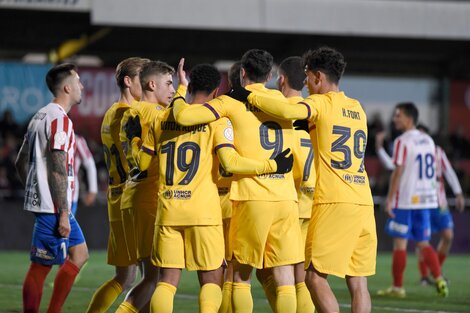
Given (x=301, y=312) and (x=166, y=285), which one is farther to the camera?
(x=301, y=312)

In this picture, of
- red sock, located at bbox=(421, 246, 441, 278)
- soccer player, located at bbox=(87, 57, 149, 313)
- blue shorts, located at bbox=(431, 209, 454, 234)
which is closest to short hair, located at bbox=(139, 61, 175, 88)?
soccer player, located at bbox=(87, 57, 149, 313)

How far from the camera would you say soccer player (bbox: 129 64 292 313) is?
7.41 m

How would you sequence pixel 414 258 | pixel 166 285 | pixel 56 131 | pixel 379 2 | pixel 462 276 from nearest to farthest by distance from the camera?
1. pixel 166 285
2. pixel 56 131
3. pixel 462 276
4. pixel 414 258
5. pixel 379 2

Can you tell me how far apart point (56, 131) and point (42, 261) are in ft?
3.28

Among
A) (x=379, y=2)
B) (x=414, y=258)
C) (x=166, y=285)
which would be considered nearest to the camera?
(x=166, y=285)

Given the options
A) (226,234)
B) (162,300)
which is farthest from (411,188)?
(162,300)

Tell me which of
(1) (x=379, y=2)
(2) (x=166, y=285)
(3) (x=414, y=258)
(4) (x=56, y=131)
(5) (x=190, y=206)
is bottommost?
(3) (x=414, y=258)

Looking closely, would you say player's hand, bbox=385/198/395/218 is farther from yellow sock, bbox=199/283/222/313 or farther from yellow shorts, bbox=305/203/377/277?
yellow sock, bbox=199/283/222/313

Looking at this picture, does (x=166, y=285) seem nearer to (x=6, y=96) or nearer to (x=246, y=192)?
(x=246, y=192)

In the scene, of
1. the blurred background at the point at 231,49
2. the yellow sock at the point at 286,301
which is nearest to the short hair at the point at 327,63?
the yellow sock at the point at 286,301

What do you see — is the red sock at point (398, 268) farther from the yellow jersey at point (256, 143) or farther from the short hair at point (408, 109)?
the yellow jersey at point (256, 143)

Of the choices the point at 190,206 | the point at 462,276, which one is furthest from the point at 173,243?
the point at 462,276

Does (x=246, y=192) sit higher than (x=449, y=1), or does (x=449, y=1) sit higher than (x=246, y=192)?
(x=449, y=1)

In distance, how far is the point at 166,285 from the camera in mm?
7391
